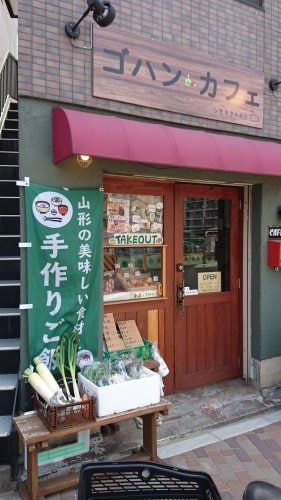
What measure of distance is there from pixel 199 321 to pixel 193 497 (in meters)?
3.40

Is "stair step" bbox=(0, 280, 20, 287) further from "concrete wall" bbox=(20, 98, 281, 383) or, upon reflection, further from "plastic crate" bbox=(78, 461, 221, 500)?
"plastic crate" bbox=(78, 461, 221, 500)

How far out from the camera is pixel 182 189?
5.13 meters

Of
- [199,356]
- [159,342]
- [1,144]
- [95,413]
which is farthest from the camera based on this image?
[1,144]

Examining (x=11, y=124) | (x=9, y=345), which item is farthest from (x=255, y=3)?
(x=9, y=345)

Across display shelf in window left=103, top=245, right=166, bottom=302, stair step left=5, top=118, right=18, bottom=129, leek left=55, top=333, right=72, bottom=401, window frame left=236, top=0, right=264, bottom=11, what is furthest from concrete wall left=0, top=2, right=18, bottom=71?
leek left=55, top=333, right=72, bottom=401

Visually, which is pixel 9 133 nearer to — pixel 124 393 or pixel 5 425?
pixel 5 425

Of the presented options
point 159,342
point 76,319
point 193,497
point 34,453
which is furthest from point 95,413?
point 159,342

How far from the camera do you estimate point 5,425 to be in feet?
11.5

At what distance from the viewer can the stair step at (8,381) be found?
3717 millimetres

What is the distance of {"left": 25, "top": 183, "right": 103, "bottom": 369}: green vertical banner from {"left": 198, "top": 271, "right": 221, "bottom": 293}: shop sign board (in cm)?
175

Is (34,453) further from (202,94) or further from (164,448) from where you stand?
(202,94)

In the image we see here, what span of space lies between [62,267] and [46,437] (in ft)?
5.05

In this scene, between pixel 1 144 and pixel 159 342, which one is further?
pixel 1 144

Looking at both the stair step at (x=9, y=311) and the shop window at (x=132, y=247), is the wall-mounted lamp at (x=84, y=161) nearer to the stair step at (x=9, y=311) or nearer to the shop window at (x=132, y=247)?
the shop window at (x=132, y=247)
